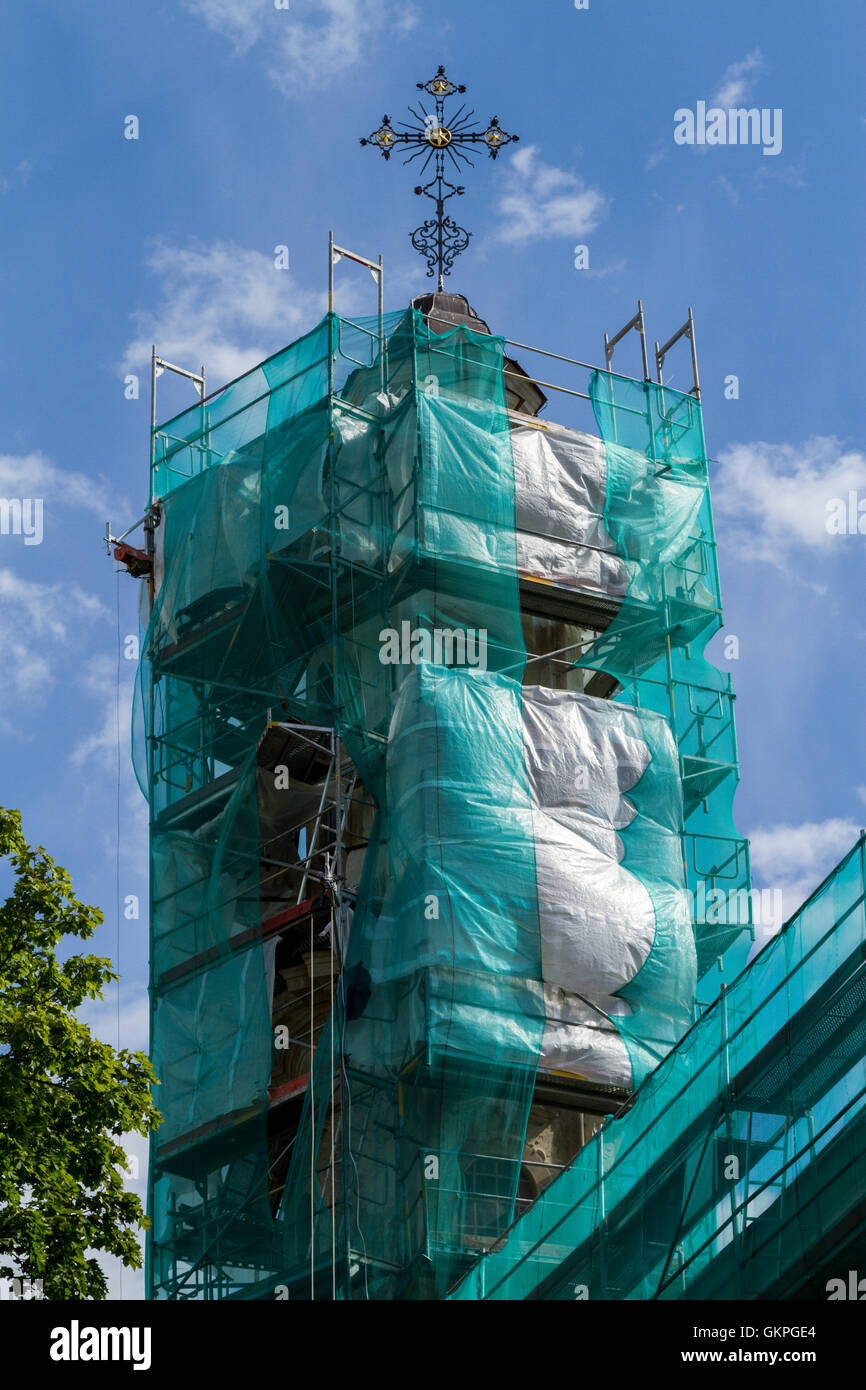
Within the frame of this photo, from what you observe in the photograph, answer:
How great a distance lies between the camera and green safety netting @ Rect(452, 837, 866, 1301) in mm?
23266

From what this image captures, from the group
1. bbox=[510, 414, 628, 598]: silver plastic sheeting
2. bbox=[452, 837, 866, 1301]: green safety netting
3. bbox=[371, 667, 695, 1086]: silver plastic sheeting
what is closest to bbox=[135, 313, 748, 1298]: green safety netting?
bbox=[371, 667, 695, 1086]: silver plastic sheeting

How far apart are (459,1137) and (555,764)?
19.0 feet

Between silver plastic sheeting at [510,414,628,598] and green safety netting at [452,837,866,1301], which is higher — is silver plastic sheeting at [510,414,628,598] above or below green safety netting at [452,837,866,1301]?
above

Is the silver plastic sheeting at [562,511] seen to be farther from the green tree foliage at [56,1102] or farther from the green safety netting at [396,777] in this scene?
the green tree foliage at [56,1102]

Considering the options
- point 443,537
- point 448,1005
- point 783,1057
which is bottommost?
point 783,1057

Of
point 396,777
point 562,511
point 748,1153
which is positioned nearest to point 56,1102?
point 748,1153

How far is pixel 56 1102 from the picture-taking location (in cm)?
2497

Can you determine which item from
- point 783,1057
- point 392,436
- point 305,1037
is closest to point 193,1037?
point 305,1037

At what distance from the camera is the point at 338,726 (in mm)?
36219

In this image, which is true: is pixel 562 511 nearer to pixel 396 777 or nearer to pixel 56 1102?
pixel 396 777

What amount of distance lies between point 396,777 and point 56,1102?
11625 mm

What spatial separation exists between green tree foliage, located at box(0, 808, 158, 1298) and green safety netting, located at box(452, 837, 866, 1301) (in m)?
5.07

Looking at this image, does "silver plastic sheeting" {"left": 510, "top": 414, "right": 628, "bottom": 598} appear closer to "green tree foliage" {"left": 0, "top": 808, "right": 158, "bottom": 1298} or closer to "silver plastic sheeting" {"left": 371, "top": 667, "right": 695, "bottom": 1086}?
"silver plastic sheeting" {"left": 371, "top": 667, "right": 695, "bottom": 1086}
